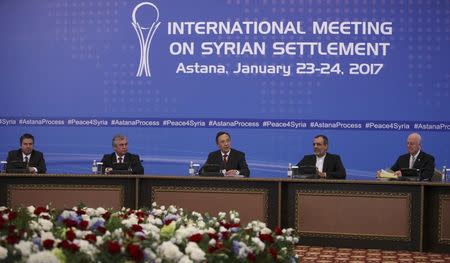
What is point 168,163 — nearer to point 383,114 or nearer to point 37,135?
point 37,135

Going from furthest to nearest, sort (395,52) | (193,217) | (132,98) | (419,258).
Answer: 1. (132,98)
2. (395,52)
3. (419,258)
4. (193,217)

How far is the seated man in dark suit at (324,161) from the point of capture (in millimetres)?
8391

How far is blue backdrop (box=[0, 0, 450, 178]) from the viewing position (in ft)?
31.2

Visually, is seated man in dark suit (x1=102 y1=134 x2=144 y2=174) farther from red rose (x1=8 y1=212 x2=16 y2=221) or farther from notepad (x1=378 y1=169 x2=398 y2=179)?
red rose (x1=8 y1=212 x2=16 y2=221)

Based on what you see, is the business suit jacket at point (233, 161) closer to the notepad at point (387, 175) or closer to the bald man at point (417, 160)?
the notepad at point (387, 175)

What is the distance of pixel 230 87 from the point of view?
9.91 m

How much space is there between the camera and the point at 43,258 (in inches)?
111

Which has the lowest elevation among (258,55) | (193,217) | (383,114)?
(193,217)

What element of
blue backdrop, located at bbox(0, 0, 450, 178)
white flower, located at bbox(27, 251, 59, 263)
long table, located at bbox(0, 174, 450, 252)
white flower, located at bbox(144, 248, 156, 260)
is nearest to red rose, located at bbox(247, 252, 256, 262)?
white flower, located at bbox(144, 248, 156, 260)

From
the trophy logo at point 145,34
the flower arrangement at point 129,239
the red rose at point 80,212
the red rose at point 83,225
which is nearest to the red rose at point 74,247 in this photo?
the flower arrangement at point 129,239

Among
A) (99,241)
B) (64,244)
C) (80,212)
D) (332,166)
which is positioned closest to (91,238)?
(99,241)

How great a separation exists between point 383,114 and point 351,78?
0.55 m

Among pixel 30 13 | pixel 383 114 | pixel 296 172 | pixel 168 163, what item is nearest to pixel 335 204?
pixel 296 172

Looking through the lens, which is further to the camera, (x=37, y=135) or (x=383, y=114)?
(x=37, y=135)
